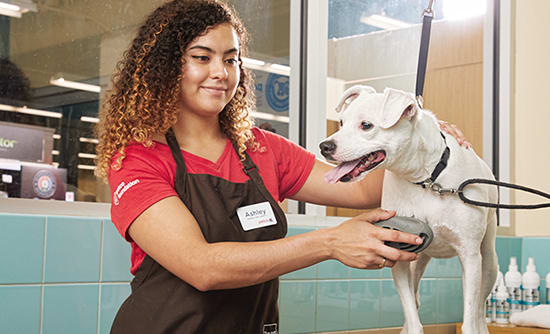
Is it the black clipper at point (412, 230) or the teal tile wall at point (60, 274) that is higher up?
the black clipper at point (412, 230)

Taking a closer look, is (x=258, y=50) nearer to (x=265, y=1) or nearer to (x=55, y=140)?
(x=265, y=1)

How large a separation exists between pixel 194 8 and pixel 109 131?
342 mm

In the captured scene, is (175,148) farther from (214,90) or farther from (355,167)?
Answer: (355,167)

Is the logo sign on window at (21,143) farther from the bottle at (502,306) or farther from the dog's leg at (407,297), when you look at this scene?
the bottle at (502,306)

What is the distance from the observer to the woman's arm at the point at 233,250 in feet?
3.81

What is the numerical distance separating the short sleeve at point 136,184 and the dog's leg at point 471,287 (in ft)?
1.93

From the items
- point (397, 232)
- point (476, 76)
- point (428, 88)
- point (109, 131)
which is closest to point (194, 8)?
point (109, 131)

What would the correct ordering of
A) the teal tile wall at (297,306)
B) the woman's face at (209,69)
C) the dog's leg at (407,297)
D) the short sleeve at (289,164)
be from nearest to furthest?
the dog's leg at (407,297), the woman's face at (209,69), the short sleeve at (289,164), the teal tile wall at (297,306)

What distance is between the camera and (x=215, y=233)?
1352 mm

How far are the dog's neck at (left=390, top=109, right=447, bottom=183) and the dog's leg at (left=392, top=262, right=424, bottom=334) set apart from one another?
18 cm

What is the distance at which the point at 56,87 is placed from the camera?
1937 mm

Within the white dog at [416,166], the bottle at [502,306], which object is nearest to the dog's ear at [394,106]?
the white dog at [416,166]

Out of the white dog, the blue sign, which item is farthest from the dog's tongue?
the blue sign

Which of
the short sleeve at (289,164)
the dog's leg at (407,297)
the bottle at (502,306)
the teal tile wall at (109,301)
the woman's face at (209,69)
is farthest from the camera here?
the bottle at (502,306)
